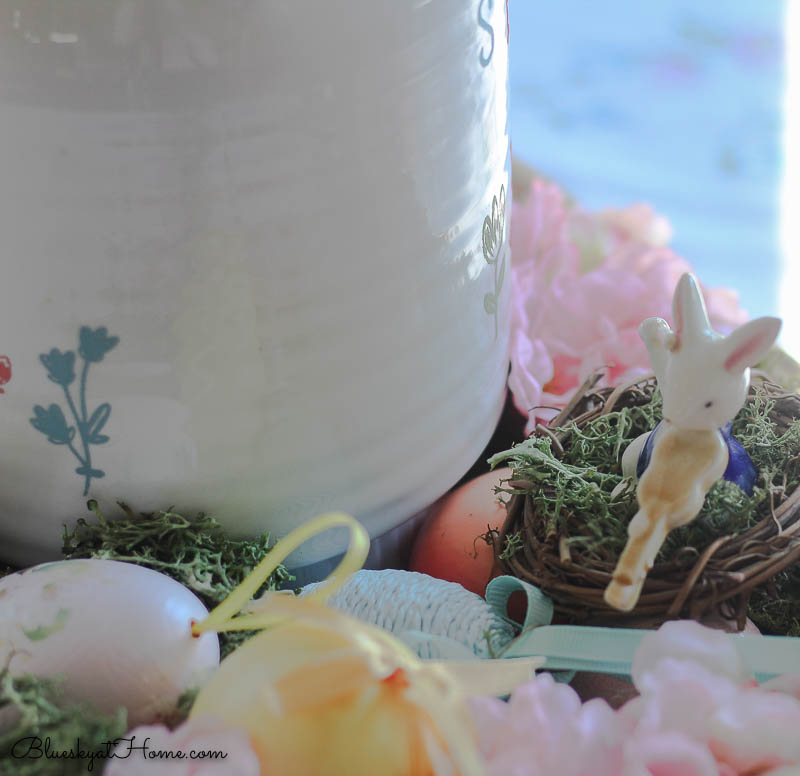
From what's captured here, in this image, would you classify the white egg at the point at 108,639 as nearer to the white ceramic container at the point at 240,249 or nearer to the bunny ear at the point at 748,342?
the white ceramic container at the point at 240,249

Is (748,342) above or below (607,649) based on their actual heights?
above

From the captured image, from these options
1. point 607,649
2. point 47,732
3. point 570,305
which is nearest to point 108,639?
point 47,732

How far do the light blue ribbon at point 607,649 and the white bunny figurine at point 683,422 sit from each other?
0.07 ft

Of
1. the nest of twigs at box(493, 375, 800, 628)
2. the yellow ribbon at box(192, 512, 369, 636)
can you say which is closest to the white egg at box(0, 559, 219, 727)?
the yellow ribbon at box(192, 512, 369, 636)

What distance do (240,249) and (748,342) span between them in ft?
0.50

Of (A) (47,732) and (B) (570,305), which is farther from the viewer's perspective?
(B) (570,305)

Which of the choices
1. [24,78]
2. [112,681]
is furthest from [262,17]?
[112,681]

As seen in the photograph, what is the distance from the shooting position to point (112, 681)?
0.97 ft

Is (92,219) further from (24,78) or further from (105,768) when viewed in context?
(105,768)

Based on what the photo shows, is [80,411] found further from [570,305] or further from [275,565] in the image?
[570,305]

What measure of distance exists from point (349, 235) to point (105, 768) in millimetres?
173

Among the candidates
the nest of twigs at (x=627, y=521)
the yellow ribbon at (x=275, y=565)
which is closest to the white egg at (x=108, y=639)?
the yellow ribbon at (x=275, y=565)

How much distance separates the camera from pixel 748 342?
Result: 27 centimetres

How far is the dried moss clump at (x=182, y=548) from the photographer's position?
1.12 ft
